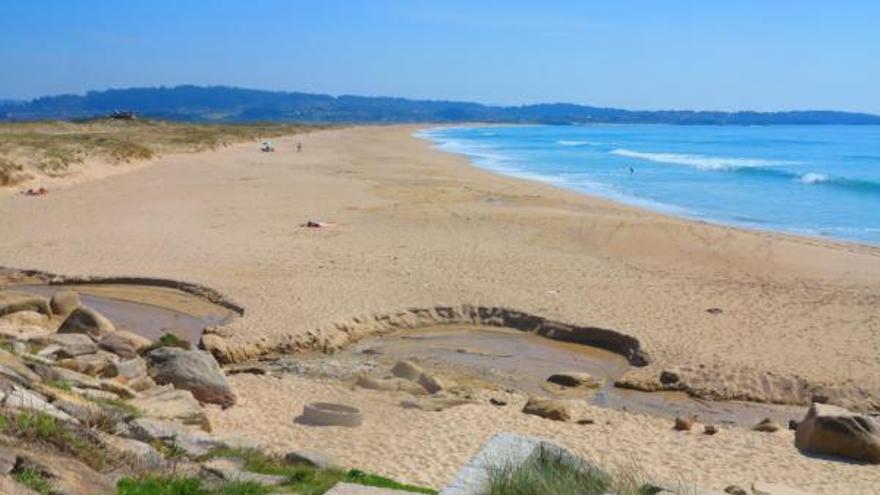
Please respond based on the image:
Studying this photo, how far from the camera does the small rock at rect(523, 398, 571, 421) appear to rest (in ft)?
34.7

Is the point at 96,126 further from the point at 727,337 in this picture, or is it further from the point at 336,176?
the point at 727,337

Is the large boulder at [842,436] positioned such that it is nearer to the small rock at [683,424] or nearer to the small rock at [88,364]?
the small rock at [683,424]

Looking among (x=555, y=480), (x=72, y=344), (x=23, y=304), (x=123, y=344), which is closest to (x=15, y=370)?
(x=72, y=344)

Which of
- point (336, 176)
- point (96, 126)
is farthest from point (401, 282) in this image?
point (96, 126)

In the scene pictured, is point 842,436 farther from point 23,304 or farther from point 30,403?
point 23,304

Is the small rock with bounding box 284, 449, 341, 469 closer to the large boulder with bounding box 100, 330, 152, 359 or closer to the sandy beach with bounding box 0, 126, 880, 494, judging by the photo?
the sandy beach with bounding box 0, 126, 880, 494

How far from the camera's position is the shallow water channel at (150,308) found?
14140mm

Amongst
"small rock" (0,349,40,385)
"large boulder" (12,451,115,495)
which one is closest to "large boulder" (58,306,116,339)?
"small rock" (0,349,40,385)

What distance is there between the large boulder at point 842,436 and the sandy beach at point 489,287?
0.65ft

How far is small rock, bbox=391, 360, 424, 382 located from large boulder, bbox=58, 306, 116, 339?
3.83 metres

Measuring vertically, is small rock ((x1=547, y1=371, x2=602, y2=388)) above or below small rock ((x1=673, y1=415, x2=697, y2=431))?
below

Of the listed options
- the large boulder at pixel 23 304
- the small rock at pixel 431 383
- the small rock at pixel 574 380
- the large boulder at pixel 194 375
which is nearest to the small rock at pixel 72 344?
the large boulder at pixel 194 375

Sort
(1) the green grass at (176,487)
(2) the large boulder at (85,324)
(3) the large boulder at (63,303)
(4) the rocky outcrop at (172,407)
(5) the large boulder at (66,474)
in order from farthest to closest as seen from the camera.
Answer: (3) the large boulder at (63,303) → (2) the large boulder at (85,324) → (4) the rocky outcrop at (172,407) → (1) the green grass at (176,487) → (5) the large boulder at (66,474)

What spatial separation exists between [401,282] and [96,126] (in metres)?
61.4
